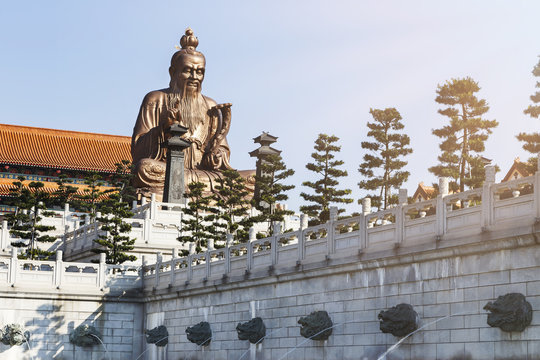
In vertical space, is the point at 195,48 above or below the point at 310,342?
above

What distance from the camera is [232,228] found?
32.3 m

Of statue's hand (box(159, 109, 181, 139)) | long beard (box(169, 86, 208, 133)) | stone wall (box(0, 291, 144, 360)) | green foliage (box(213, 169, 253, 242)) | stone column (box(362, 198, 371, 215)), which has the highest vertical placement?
long beard (box(169, 86, 208, 133))

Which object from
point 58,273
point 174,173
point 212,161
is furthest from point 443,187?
point 212,161

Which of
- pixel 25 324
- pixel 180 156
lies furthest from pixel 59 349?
pixel 180 156

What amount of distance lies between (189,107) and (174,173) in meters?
7.28

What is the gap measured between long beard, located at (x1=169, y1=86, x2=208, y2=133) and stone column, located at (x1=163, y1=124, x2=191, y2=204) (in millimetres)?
5898

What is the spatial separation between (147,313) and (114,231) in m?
4.39

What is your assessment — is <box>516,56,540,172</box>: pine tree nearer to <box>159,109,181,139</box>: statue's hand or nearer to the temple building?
<box>159,109,181,139</box>: statue's hand

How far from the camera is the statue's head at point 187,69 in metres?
44.8

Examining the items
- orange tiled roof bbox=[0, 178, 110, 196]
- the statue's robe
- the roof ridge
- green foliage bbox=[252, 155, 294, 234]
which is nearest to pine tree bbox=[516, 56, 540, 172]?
green foliage bbox=[252, 155, 294, 234]

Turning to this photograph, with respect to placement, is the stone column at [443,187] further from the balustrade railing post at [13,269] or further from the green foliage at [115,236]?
the green foliage at [115,236]

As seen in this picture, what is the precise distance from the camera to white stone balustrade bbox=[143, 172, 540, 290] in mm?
14812

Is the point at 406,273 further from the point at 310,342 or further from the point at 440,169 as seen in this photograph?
the point at 440,169

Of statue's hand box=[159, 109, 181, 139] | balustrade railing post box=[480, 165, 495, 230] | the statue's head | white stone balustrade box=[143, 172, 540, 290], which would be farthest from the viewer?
the statue's head
